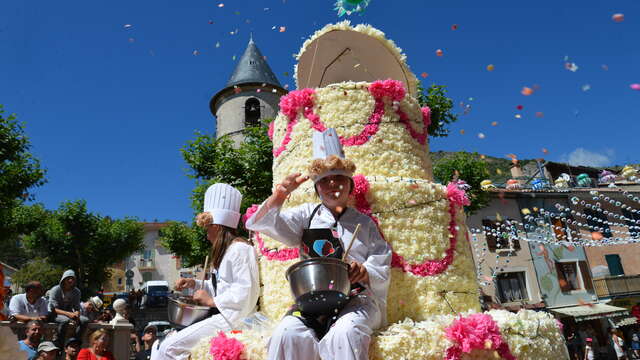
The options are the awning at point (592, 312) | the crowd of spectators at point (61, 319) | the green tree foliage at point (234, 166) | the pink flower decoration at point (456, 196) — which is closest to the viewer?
the pink flower decoration at point (456, 196)

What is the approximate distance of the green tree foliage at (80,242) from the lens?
973 inches

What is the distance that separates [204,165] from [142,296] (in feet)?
73.8

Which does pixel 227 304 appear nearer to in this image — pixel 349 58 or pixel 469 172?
pixel 349 58

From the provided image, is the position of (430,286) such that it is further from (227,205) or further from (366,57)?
(366,57)

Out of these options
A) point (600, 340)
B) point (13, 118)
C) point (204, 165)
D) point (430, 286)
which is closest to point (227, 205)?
point (430, 286)

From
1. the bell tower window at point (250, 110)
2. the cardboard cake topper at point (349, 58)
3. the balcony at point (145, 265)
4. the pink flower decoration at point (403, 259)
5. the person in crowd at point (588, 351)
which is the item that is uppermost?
the bell tower window at point (250, 110)

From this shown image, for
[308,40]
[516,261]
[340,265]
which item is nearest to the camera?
[340,265]

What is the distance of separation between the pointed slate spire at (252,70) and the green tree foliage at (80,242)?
1152 centimetres

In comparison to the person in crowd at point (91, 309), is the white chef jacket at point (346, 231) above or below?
below

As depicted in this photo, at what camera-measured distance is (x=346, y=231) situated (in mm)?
3551

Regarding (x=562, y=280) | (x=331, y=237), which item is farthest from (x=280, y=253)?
(x=562, y=280)

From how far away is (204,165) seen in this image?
13.3m

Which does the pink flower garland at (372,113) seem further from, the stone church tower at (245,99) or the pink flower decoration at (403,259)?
the stone church tower at (245,99)

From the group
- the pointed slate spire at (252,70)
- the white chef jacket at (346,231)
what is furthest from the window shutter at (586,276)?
the white chef jacket at (346,231)
